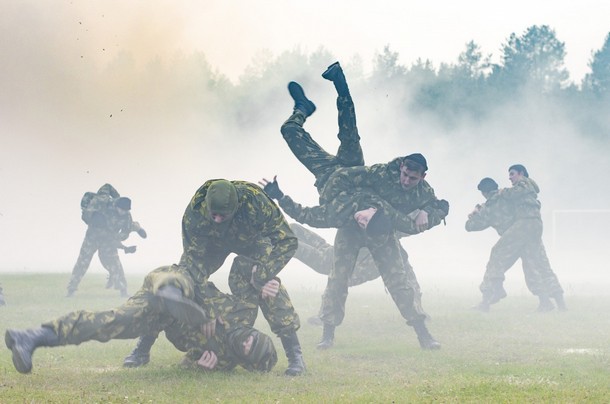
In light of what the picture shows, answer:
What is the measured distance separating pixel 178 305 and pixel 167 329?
0.96 m

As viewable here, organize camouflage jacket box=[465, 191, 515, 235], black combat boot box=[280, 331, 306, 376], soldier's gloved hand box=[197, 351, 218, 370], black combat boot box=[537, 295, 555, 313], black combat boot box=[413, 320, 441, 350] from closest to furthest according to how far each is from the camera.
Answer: soldier's gloved hand box=[197, 351, 218, 370] → black combat boot box=[280, 331, 306, 376] → black combat boot box=[413, 320, 441, 350] → black combat boot box=[537, 295, 555, 313] → camouflage jacket box=[465, 191, 515, 235]

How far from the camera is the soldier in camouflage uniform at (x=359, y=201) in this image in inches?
497

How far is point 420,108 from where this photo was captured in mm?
61094

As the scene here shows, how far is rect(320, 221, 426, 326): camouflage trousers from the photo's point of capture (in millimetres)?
12773

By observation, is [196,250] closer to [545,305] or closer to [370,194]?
[370,194]

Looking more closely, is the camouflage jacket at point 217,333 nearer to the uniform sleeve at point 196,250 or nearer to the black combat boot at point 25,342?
the uniform sleeve at point 196,250

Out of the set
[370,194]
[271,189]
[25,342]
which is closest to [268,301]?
[271,189]

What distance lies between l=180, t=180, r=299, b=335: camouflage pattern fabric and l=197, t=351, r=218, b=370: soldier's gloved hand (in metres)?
0.68

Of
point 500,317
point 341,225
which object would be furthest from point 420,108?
point 341,225

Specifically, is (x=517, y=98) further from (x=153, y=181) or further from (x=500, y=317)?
(x=500, y=317)

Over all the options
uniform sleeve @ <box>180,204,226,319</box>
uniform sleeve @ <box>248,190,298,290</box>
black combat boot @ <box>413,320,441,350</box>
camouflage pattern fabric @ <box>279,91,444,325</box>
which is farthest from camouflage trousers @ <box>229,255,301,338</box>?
black combat boot @ <box>413,320,441,350</box>

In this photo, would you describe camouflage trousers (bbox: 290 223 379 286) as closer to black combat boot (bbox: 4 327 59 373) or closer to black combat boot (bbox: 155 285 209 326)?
black combat boot (bbox: 155 285 209 326)

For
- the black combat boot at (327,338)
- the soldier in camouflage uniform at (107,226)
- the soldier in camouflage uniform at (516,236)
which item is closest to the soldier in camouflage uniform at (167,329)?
the black combat boot at (327,338)

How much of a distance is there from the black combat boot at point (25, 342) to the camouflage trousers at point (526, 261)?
473 inches
